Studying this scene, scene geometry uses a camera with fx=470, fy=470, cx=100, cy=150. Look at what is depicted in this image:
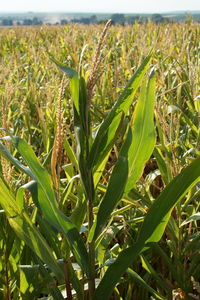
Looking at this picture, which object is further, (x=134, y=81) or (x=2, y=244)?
(x=2, y=244)

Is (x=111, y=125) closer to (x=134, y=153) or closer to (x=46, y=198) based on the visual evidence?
(x=134, y=153)

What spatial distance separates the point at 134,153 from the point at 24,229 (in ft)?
0.75

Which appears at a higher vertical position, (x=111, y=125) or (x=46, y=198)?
(x=111, y=125)

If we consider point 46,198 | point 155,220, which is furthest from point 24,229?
point 155,220

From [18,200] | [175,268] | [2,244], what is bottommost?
[175,268]

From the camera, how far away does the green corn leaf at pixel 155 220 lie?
0.77 meters

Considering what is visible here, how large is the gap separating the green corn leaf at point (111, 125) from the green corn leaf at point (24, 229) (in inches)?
5.9

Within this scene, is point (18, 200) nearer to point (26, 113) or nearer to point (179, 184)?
point (179, 184)

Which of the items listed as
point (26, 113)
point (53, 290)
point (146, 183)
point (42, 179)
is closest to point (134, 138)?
point (42, 179)

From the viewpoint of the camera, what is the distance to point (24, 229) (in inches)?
31.3

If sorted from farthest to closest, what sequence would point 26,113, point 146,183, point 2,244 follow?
point 26,113, point 146,183, point 2,244

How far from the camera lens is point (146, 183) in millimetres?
1250

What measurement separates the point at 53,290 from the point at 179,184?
296 mm

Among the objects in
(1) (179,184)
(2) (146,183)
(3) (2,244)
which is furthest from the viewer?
(2) (146,183)
